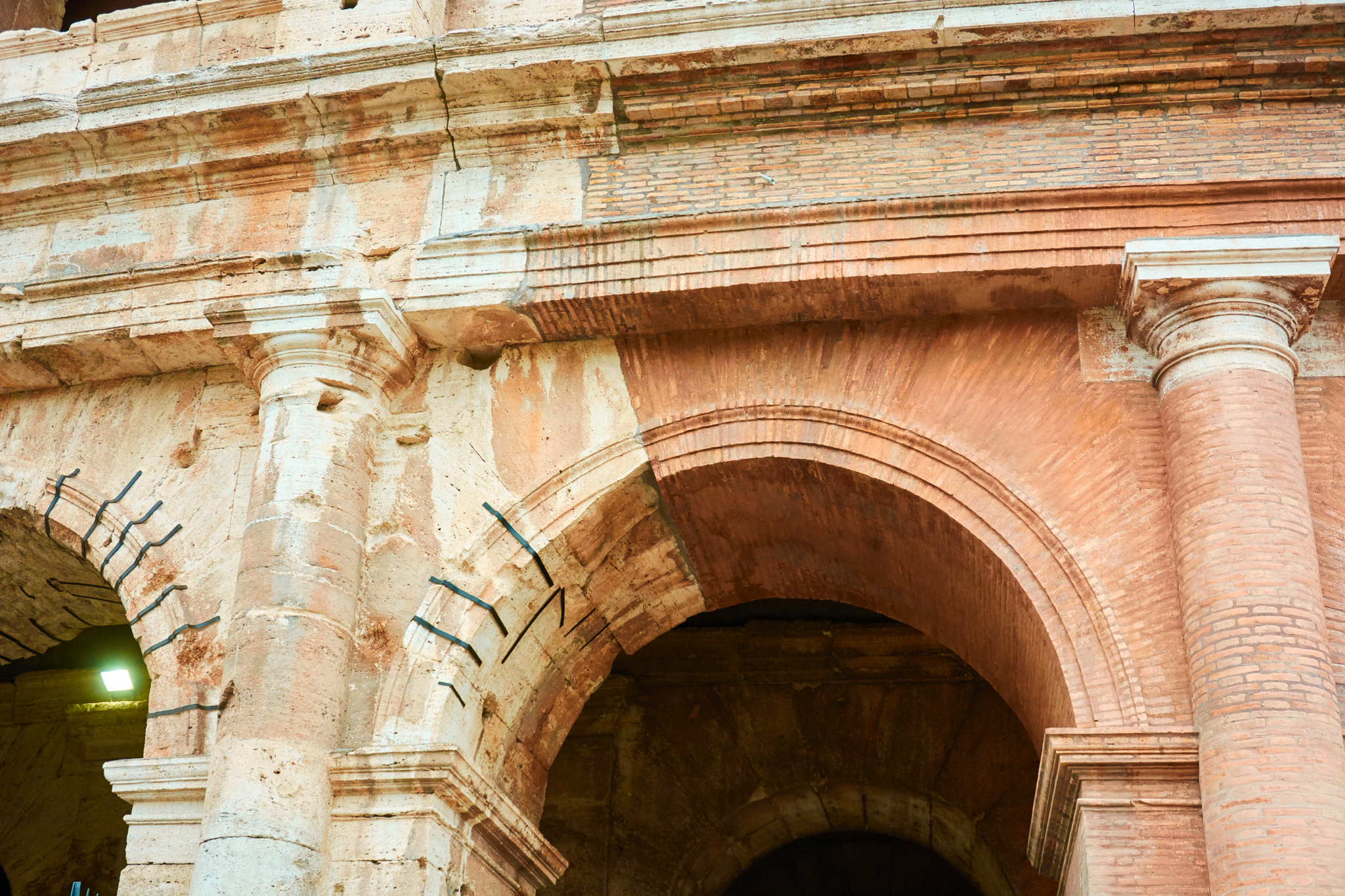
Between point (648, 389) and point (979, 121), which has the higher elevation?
point (979, 121)

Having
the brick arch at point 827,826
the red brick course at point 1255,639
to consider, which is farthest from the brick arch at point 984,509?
the brick arch at point 827,826

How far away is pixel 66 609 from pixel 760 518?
353cm

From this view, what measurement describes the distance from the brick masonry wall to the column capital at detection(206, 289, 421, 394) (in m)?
1.04

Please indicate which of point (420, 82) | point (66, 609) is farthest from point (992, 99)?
point (66, 609)

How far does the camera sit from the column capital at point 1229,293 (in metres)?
5.61

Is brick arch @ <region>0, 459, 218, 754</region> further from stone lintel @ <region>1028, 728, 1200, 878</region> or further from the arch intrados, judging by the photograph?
stone lintel @ <region>1028, 728, 1200, 878</region>

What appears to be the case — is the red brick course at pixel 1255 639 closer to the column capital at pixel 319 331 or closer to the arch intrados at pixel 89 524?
the column capital at pixel 319 331

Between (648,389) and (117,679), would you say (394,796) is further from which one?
(117,679)

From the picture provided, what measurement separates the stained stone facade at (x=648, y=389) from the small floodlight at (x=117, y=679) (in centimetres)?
206

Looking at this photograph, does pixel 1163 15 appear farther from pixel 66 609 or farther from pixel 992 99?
pixel 66 609

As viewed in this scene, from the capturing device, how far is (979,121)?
20.6 ft

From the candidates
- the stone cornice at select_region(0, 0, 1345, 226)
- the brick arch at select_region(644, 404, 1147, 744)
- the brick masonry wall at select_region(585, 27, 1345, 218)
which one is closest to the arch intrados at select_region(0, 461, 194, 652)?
the stone cornice at select_region(0, 0, 1345, 226)

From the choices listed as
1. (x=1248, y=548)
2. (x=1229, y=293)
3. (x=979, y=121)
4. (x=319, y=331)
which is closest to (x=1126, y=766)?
(x=1248, y=548)

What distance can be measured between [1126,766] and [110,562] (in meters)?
4.22
